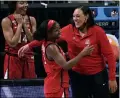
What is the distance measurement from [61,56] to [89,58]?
1.24 feet

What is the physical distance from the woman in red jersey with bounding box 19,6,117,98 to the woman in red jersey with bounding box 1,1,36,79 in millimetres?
695

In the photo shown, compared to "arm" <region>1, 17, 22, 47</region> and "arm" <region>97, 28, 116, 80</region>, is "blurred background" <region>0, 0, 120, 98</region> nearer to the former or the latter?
"arm" <region>1, 17, 22, 47</region>

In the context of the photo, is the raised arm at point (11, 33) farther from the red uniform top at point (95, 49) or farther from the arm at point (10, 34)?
the red uniform top at point (95, 49)

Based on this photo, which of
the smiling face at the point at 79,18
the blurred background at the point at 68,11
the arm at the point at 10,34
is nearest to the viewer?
the smiling face at the point at 79,18

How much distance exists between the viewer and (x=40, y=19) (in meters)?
6.34

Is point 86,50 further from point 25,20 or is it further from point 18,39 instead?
point 25,20

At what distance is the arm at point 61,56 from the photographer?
387cm

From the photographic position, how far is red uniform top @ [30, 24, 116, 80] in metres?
4.09

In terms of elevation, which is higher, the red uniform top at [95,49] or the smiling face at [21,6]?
the smiling face at [21,6]

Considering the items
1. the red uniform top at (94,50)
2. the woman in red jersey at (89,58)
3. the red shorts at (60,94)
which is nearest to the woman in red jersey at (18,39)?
the woman in red jersey at (89,58)

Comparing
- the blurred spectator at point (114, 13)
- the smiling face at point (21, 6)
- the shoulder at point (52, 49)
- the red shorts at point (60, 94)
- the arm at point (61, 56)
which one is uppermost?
the smiling face at point (21, 6)

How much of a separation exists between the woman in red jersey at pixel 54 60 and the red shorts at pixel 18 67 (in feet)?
3.47

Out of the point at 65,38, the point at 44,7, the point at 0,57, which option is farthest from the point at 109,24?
the point at 65,38

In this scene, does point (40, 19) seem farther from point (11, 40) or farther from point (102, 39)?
point (102, 39)
